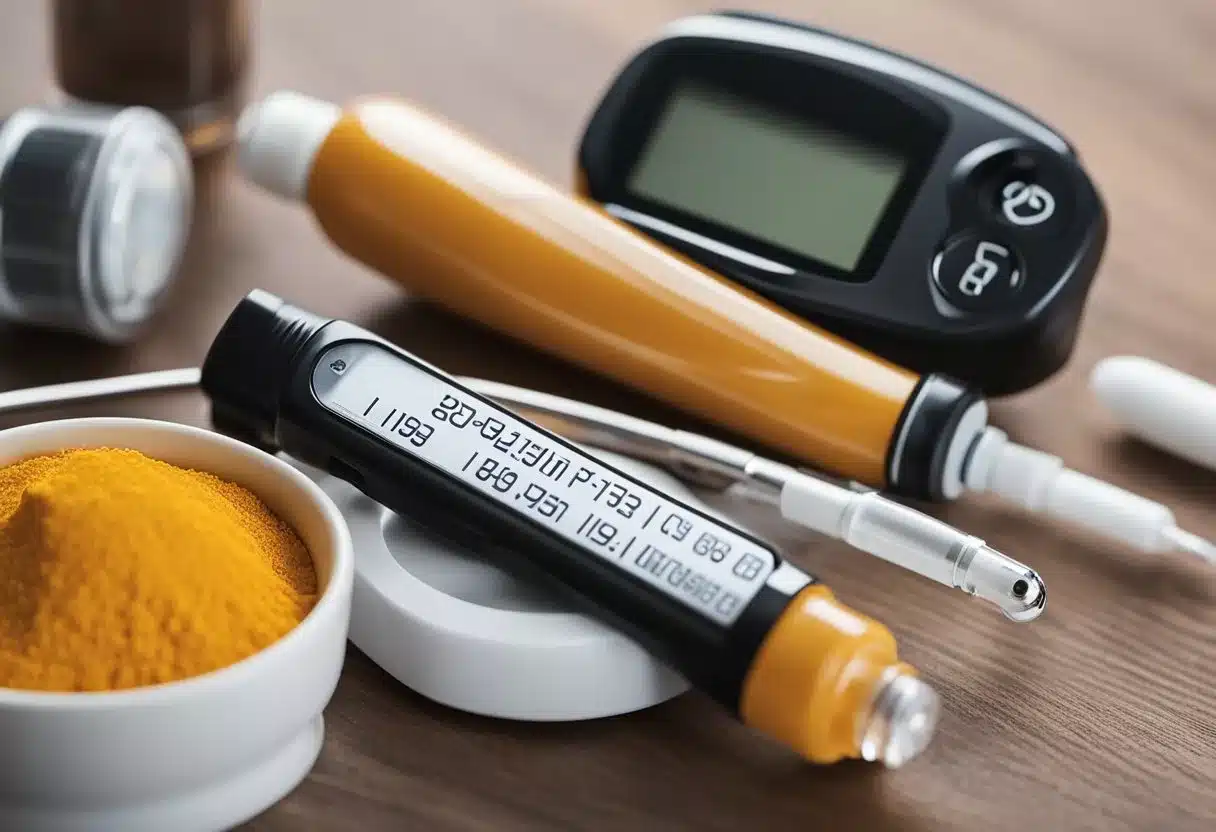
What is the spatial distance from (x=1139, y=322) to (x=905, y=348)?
0.16m

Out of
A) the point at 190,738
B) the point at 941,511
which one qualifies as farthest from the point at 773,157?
the point at 190,738

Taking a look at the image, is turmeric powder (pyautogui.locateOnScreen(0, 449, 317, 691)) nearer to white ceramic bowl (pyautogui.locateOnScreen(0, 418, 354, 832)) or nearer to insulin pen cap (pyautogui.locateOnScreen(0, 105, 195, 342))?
white ceramic bowl (pyautogui.locateOnScreen(0, 418, 354, 832))

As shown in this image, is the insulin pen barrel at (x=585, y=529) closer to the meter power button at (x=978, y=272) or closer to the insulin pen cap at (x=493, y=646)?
the insulin pen cap at (x=493, y=646)

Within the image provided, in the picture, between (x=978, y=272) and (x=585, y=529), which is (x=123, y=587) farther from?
(x=978, y=272)

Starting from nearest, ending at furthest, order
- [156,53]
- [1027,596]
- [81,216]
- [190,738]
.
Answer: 1. [190,738]
2. [1027,596]
3. [81,216]
4. [156,53]

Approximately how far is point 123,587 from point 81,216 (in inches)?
8.9

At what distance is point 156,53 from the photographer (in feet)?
2.26

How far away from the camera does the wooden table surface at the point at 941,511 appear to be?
0.42 meters

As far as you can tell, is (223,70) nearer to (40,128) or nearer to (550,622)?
(40,128)

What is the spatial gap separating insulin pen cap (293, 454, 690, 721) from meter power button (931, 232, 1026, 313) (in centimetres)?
21

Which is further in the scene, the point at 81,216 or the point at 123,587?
the point at 81,216

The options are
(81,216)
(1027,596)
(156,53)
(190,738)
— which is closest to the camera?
(190,738)

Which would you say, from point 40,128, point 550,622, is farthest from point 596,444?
point 40,128

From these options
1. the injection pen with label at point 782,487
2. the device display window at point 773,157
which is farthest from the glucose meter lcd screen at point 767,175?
the injection pen with label at point 782,487
